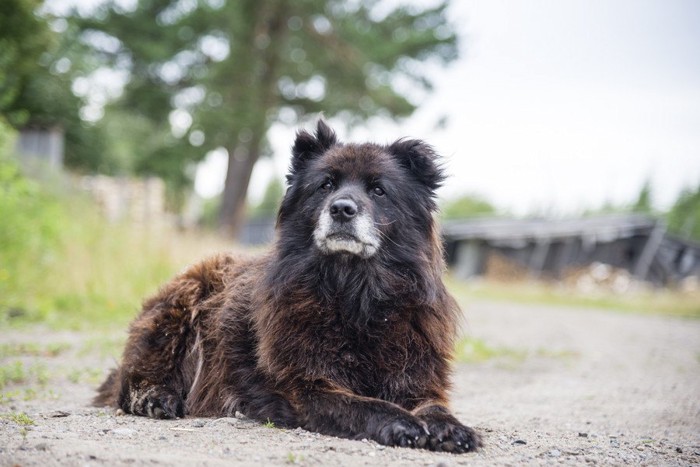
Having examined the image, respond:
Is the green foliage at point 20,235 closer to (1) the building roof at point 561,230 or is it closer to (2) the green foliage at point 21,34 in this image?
(2) the green foliage at point 21,34

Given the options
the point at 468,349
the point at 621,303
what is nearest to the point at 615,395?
the point at 468,349

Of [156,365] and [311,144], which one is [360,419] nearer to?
[156,365]

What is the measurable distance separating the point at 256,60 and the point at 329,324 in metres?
18.5

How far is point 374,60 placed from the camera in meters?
21.8

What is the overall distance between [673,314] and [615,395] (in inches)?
558

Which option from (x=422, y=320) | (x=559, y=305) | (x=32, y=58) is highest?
(x=32, y=58)

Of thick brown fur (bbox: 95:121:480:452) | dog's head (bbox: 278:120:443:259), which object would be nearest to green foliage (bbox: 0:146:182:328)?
thick brown fur (bbox: 95:121:480:452)

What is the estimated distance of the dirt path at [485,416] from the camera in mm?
3471

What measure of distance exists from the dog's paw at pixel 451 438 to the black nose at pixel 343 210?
1.50m

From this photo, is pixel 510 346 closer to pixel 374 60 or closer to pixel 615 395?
pixel 615 395

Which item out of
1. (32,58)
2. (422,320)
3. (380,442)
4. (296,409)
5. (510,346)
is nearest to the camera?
(380,442)

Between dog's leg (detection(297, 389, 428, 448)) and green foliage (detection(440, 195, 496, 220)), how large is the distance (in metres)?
45.5

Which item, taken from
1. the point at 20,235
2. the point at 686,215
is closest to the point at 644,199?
the point at 686,215

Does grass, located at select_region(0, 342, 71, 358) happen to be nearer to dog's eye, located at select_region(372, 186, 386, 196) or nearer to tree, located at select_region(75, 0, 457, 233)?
dog's eye, located at select_region(372, 186, 386, 196)
